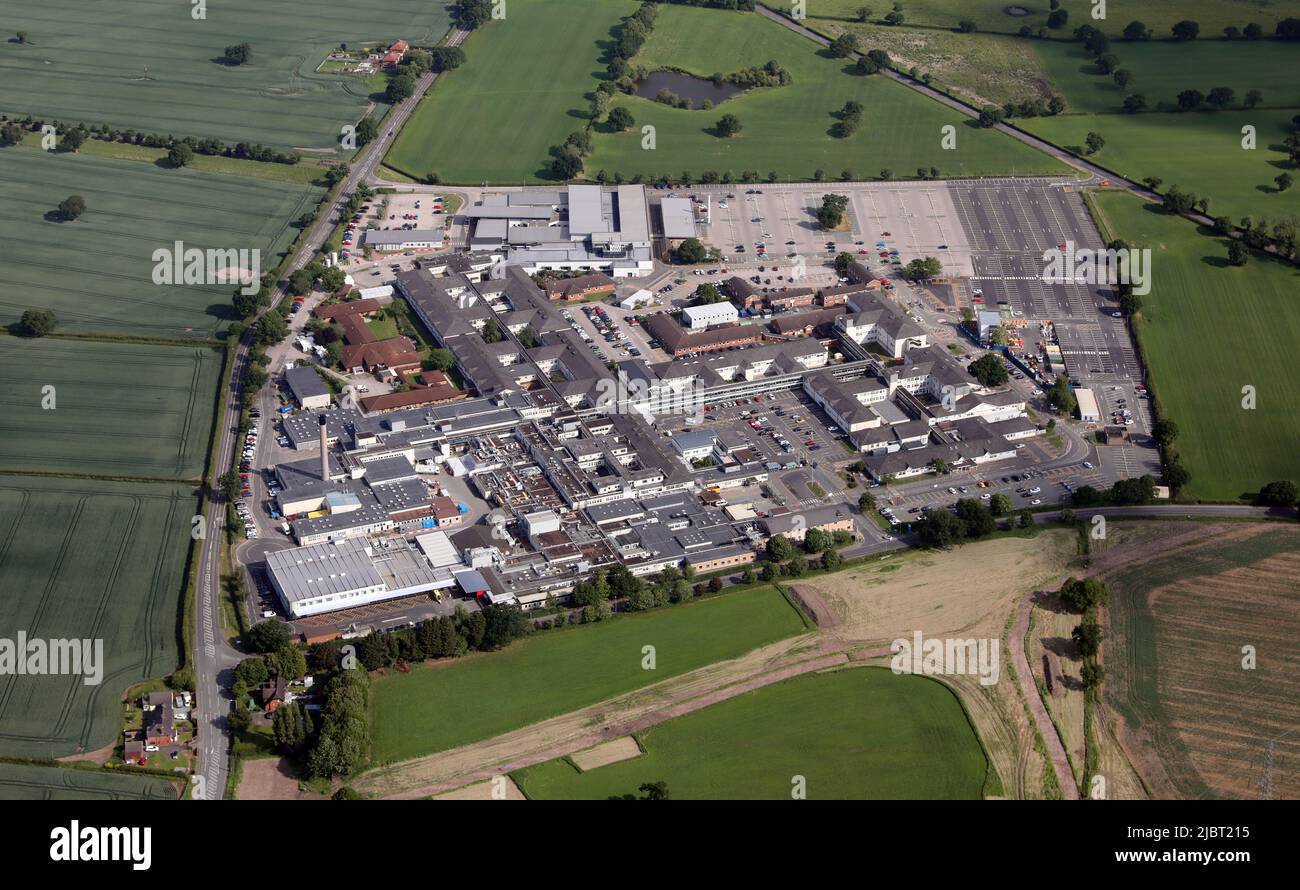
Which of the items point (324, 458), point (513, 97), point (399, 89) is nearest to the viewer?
point (324, 458)

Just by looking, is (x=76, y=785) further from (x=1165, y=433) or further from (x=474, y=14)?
(x=474, y=14)

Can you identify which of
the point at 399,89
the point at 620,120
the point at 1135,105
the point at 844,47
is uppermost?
A: the point at 844,47

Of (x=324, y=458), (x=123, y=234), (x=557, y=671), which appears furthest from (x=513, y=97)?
(x=557, y=671)

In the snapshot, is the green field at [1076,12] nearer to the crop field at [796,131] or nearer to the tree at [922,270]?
the crop field at [796,131]

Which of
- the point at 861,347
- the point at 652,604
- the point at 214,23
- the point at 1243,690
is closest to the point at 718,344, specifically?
the point at 861,347

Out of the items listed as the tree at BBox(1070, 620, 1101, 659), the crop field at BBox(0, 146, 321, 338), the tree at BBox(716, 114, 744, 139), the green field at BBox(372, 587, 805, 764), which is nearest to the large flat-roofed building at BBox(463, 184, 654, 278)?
the tree at BBox(716, 114, 744, 139)

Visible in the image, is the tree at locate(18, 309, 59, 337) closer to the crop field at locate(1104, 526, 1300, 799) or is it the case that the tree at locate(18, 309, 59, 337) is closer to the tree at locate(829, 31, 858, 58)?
the crop field at locate(1104, 526, 1300, 799)

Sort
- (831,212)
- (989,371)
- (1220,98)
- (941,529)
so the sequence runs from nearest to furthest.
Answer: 1. (941,529)
2. (989,371)
3. (831,212)
4. (1220,98)

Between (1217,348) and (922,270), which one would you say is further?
(922,270)
